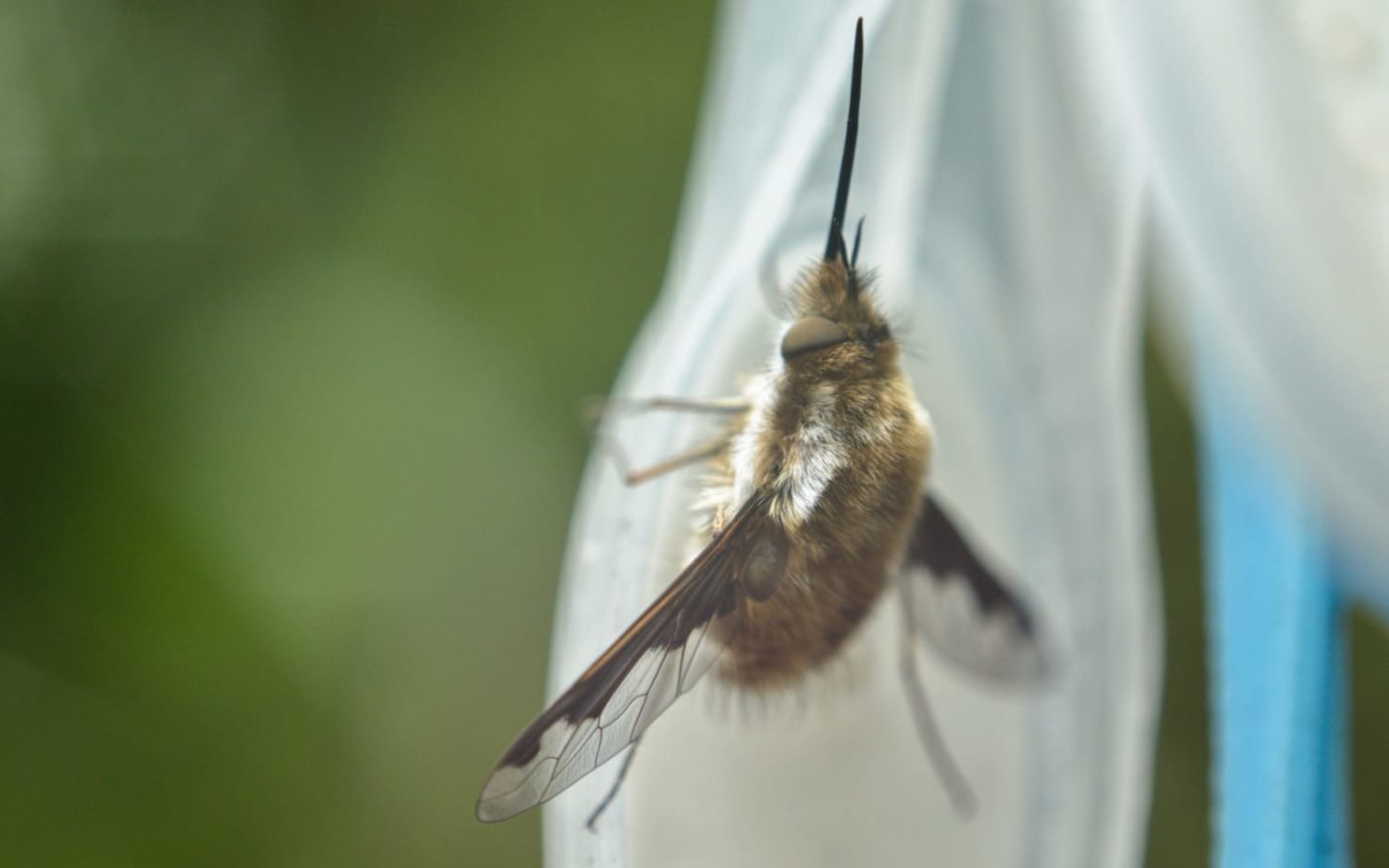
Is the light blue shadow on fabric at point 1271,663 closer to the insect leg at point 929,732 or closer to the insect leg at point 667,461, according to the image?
the insect leg at point 929,732

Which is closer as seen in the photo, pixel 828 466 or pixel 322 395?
pixel 828 466

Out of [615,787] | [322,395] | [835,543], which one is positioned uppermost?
[322,395]

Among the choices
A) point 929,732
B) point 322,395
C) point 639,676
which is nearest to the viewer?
point 639,676

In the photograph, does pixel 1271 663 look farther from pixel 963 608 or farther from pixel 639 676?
pixel 639 676

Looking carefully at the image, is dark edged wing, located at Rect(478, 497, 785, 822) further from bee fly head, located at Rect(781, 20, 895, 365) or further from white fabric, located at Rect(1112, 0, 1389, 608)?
white fabric, located at Rect(1112, 0, 1389, 608)

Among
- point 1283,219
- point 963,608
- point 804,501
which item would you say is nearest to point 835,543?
point 804,501

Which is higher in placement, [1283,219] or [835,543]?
[1283,219]

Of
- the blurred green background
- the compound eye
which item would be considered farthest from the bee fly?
the blurred green background
